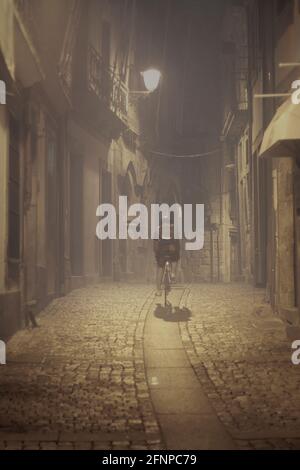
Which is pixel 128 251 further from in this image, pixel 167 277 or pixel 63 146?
pixel 167 277

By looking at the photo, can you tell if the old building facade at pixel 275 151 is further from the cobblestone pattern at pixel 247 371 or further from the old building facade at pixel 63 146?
the old building facade at pixel 63 146

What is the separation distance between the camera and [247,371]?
7926 mm

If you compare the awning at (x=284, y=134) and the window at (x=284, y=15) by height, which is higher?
the window at (x=284, y=15)

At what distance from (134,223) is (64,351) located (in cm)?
1579

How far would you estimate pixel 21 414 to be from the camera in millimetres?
6062

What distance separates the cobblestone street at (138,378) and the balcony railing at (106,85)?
8.46 meters

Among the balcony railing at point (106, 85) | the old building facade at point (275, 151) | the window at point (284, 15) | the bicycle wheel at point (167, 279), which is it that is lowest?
the bicycle wheel at point (167, 279)

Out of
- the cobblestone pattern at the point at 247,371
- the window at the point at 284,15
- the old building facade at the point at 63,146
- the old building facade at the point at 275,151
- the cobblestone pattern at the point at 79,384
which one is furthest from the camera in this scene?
the window at the point at 284,15

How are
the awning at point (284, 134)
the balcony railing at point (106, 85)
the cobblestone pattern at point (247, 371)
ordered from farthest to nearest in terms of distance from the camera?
the balcony railing at point (106, 85) → the awning at point (284, 134) → the cobblestone pattern at point (247, 371)

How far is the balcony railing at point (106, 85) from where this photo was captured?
19109mm

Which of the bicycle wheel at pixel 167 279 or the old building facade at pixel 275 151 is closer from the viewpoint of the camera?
the old building facade at pixel 275 151

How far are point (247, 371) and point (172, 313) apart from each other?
487 cm

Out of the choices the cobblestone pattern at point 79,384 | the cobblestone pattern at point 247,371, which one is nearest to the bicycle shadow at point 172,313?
the cobblestone pattern at point 247,371

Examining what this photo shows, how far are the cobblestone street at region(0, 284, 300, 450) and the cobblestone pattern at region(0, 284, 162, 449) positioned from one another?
10 mm
